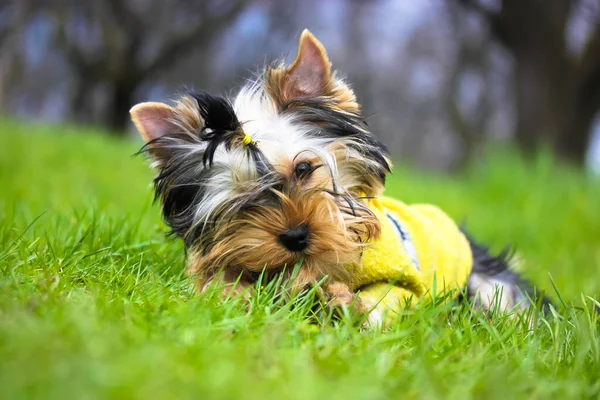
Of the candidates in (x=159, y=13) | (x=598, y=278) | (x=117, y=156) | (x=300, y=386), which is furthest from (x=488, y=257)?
(x=159, y=13)

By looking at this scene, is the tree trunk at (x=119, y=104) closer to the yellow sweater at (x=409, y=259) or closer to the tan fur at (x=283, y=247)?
the yellow sweater at (x=409, y=259)

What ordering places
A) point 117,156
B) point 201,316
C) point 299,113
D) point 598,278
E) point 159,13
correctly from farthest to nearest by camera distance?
point 159,13, point 117,156, point 598,278, point 299,113, point 201,316

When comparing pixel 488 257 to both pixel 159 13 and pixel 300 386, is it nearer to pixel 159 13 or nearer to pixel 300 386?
pixel 300 386

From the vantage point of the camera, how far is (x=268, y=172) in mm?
2646

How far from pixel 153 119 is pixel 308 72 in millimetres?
802

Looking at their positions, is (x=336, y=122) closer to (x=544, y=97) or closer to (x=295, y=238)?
(x=295, y=238)

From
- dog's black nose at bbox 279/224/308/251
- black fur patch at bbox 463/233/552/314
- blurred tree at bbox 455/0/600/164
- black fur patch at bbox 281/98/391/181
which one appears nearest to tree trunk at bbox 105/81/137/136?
blurred tree at bbox 455/0/600/164

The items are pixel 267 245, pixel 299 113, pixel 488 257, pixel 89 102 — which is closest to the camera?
pixel 267 245

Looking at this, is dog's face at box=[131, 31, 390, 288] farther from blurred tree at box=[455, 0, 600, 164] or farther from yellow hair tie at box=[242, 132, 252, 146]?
blurred tree at box=[455, 0, 600, 164]

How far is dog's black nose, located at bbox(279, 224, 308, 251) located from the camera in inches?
100

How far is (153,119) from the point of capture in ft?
9.62

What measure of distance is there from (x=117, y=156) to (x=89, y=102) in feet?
38.1

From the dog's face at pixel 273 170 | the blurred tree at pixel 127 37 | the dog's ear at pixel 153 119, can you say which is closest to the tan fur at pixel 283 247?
the dog's face at pixel 273 170

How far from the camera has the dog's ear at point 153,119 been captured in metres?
2.88
